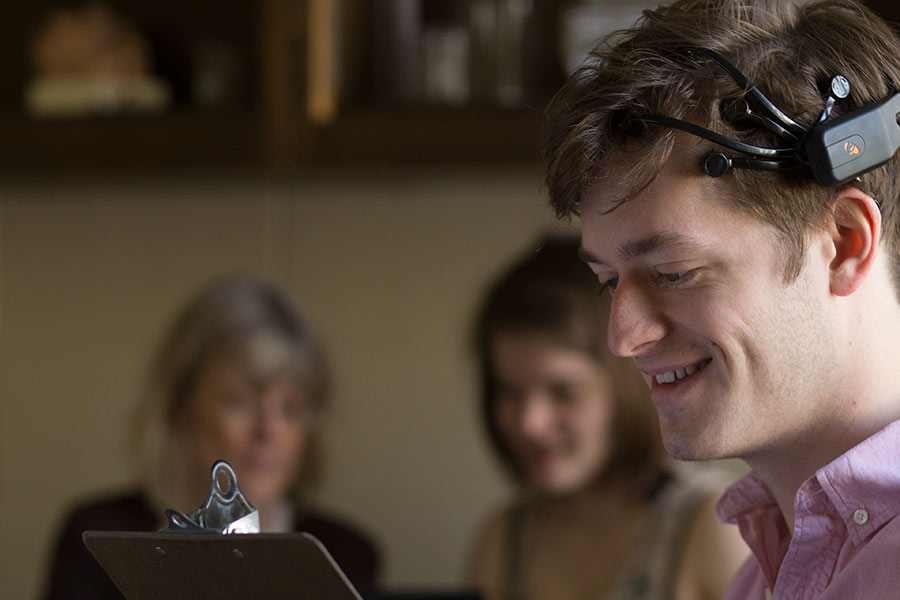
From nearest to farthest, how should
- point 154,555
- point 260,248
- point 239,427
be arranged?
point 154,555, point 239,427, point 260,248

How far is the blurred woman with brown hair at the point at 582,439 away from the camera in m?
1.63

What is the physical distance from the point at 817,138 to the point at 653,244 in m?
0.13

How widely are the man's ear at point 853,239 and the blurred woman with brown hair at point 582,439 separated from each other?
854 mm

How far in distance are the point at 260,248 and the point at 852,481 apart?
1.65 meters

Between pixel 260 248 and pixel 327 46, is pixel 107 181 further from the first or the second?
pixel 327 46

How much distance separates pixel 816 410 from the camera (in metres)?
0.75

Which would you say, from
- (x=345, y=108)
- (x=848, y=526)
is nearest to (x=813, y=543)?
(x=848, y=526)

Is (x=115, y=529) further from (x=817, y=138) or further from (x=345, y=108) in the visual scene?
(x=817, y=138)

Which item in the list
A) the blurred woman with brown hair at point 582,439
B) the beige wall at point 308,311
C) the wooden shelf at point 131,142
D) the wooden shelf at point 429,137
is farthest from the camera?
the beige wall at point 308,311

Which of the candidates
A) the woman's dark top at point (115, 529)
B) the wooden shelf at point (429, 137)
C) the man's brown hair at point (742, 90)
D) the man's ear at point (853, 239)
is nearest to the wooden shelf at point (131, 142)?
the wooden shelf at point (429, 137)

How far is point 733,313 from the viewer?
29.3 inches

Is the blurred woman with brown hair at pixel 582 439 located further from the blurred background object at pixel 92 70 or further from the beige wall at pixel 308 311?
the blurred background object at pixel 92 70

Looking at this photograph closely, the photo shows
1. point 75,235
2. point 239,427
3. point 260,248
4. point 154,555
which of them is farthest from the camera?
point 75,235

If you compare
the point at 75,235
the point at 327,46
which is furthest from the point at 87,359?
the point at 327,46
